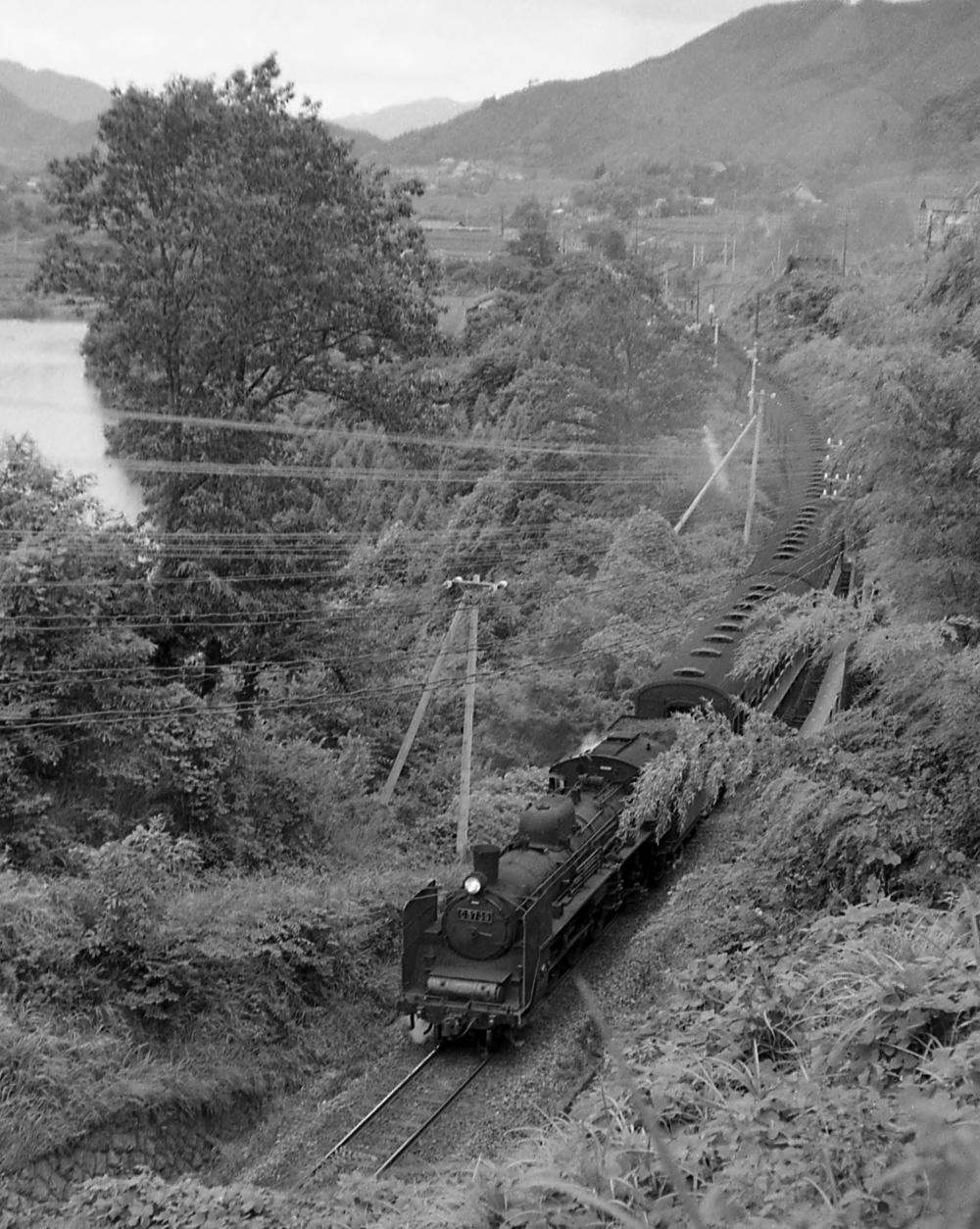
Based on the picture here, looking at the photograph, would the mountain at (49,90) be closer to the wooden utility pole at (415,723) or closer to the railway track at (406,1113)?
the wooden utility pole at (415,723)

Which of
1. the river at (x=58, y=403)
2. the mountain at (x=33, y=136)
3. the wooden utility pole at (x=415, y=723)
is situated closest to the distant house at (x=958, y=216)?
the wooden utility pole at (x=415, y=723)

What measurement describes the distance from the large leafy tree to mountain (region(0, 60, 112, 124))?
426 cm

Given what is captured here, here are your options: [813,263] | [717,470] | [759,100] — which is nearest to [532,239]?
[813,263]

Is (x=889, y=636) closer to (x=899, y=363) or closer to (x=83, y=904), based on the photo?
(x=899, y=363)

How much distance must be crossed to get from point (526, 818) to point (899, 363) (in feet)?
21.1

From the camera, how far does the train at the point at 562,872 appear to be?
37.4 feet

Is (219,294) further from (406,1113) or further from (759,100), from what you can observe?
(759,100)

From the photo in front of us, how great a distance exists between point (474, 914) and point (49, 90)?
19.7 meters

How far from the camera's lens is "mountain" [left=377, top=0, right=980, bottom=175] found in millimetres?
34844

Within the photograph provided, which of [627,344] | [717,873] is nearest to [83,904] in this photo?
[717,873]

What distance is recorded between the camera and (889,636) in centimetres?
890

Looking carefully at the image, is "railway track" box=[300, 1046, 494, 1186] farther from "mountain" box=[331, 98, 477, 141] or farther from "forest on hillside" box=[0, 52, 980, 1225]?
"mountain" box=[331, 98, 477, 141]

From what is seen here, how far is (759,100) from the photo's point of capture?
43.3 meters

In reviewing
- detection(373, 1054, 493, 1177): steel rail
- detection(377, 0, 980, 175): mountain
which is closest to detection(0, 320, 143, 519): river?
detection(373, 1054, 493, 1177): steel rail
